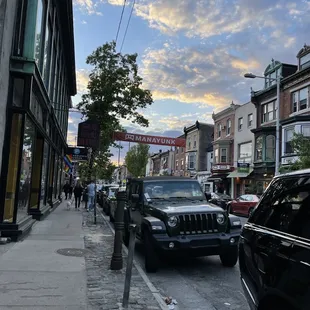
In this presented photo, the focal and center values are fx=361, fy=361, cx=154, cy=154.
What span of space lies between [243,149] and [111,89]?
1913 centimetres

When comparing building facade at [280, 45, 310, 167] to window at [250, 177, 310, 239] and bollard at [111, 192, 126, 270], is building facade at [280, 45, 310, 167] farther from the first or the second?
window at [250, 177, 310, 239]

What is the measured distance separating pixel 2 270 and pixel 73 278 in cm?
134

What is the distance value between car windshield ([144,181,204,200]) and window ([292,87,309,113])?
71.4 ft

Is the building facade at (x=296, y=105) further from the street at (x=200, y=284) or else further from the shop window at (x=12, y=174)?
the shop window at (x=12, y=174)

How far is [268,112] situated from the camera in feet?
107

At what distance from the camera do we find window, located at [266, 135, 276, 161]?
3079cm

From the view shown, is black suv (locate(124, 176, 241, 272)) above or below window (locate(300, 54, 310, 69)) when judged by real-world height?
below

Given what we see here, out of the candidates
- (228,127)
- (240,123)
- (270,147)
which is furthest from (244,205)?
(228,127)

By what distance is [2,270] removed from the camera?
6.36 meters

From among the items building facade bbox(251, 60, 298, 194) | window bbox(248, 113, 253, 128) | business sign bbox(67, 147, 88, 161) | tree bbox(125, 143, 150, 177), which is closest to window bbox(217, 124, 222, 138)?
window bbox(248, 113, 253, 128)

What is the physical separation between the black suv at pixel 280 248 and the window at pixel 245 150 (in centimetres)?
3224

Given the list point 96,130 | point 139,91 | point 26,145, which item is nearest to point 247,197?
point 139,91

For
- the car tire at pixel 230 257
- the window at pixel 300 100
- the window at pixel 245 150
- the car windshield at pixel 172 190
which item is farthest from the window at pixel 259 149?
the car tire at pixel 230 257

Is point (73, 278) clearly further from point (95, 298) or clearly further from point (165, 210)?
point (165, 210)
